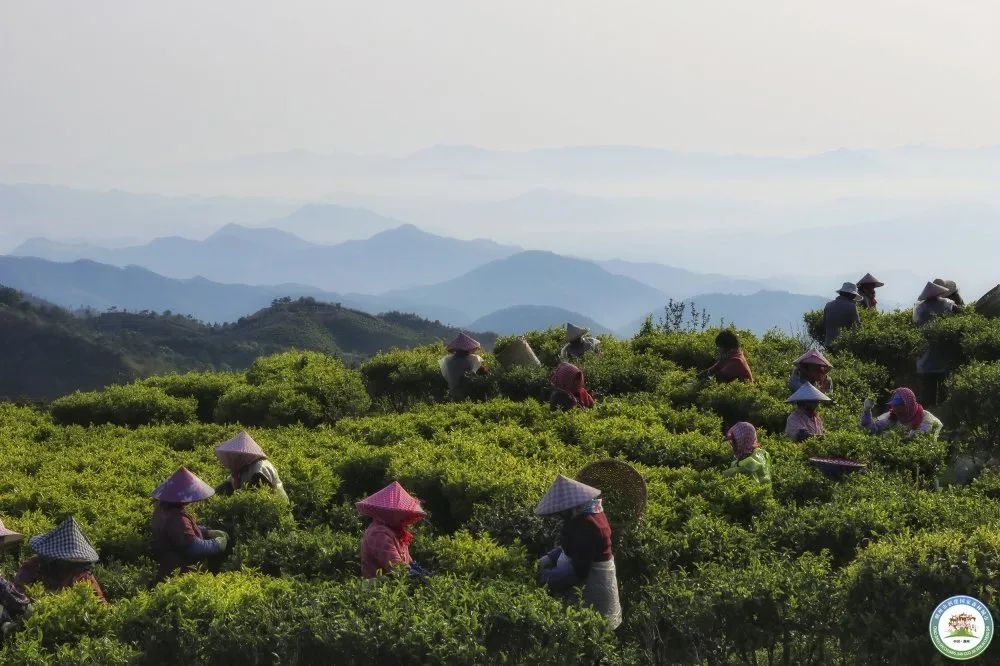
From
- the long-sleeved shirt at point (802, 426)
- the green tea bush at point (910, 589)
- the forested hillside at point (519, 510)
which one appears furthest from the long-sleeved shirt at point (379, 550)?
the long-sleeved shirt at point (802, 426)

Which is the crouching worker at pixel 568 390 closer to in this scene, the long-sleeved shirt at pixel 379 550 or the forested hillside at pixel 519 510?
the forested hillside at pixel 519 510

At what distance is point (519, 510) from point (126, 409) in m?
8.75

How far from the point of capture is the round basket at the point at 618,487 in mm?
7777

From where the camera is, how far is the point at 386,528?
23.4ft

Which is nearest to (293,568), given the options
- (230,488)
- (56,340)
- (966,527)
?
(230,488)

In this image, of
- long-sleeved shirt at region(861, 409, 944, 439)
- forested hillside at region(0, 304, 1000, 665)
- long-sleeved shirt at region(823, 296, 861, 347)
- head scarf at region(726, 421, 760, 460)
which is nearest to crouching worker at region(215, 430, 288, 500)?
forested hillside at region(0, 304, 1000, 665)

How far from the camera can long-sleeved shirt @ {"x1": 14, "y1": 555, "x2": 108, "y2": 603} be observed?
728 cm

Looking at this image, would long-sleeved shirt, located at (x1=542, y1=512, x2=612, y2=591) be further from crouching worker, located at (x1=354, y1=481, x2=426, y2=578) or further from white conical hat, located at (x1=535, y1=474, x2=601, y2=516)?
crouching worker, located at (x1=354, y1=481, x2=426, y2=578)

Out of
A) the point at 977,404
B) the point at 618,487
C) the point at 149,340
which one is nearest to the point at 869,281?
the point at 977,404

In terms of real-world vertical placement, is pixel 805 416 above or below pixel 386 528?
above

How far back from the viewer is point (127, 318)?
106125 millimetres

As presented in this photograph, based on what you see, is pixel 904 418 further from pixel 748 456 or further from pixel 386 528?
pixel 386 528

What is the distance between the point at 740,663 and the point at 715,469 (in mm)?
3519

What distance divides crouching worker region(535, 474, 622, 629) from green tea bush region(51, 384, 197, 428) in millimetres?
9216
